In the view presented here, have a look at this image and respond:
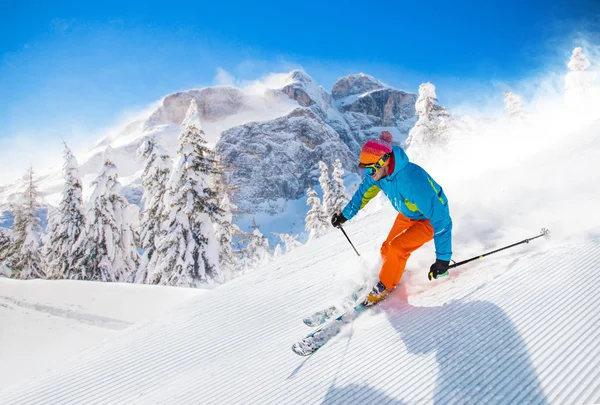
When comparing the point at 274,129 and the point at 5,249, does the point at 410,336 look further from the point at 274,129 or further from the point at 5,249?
the point at 274,129

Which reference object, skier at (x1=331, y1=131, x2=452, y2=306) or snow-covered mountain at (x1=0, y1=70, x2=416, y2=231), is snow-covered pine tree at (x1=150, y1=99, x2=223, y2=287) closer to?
skier at (x1=331, y1=131, x2=452, y2=306)

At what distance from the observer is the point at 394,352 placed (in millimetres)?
2752

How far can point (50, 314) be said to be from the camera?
605 cm

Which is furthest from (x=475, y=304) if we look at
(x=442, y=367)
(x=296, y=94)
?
(x=296, y=94)

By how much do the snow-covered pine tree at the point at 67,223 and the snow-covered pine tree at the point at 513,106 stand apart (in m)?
33.6

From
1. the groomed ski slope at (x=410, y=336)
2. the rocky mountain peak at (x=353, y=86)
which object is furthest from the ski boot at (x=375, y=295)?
the rocky mountain peak at (x=353, y=86)

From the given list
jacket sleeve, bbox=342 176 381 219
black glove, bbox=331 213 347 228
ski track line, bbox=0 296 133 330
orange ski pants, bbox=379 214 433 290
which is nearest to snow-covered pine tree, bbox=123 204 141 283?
ski track line, bbox=0 296 133 330

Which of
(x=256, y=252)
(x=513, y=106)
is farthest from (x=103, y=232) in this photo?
(x=513, y=106)

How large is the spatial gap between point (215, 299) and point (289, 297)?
1.13m

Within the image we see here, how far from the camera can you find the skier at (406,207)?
126 inches

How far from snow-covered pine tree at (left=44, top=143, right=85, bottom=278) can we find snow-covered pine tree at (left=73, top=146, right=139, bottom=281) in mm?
630

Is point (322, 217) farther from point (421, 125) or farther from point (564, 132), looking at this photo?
point (564, 132)

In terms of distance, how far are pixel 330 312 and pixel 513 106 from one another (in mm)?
33398

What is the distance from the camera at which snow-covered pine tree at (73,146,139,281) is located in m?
18.0
